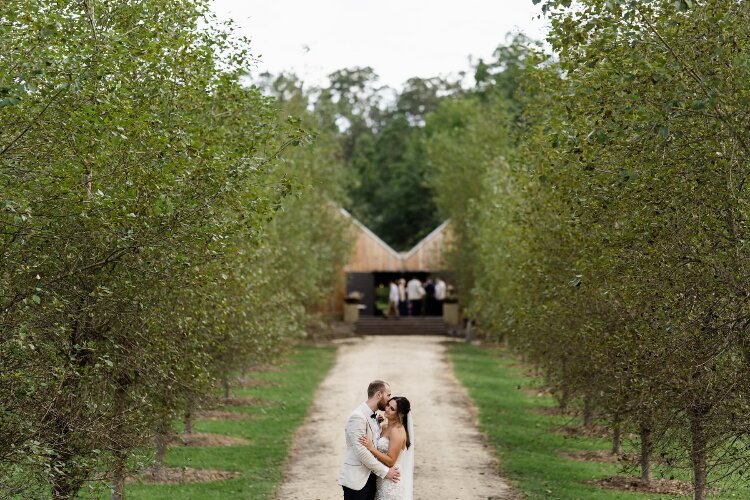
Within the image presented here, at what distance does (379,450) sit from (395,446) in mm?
252

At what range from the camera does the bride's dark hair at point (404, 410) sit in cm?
1216

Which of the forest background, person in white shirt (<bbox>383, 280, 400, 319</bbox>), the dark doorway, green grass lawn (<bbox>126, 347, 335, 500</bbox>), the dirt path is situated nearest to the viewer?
the forest background

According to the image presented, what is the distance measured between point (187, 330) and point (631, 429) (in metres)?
6.21

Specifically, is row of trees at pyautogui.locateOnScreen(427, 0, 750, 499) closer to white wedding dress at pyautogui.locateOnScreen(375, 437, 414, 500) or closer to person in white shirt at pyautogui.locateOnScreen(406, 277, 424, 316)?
white wedding dress at pyautogui.locateOnScreen(375, 437, 414, 500)

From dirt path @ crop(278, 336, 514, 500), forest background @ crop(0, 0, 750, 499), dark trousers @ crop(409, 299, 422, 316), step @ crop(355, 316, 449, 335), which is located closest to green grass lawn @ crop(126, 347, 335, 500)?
dirt path @ crop(278, 336, 514, 500)

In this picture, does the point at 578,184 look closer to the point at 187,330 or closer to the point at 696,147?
the point at 696,147

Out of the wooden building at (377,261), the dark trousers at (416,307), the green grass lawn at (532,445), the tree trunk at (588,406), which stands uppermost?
the wooden building at (377,261)

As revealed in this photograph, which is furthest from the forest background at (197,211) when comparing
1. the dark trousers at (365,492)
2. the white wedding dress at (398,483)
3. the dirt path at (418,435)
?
the dirt path at (418,435)

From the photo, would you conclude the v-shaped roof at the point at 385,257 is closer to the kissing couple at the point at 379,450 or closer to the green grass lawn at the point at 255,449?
the green grass lawn at the point at 255,449

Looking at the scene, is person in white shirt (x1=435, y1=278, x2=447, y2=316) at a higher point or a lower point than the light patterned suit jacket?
higher

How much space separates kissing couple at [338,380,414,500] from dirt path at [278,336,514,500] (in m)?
5.71

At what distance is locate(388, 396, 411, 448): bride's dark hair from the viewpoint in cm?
1216

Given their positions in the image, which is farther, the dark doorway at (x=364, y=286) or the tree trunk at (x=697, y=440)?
the dark doorway at (x=364, y=286)

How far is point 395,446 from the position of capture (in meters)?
12.2
